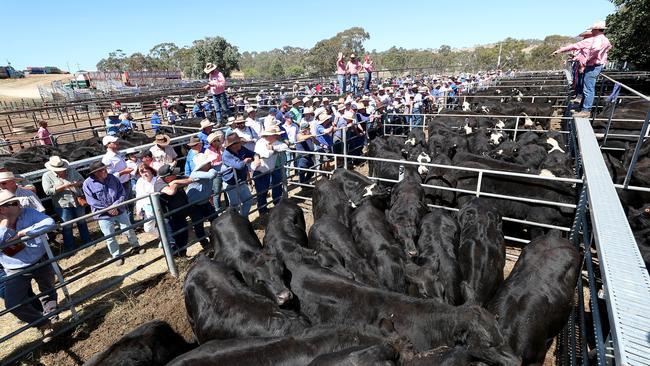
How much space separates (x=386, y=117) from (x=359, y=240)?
25.8ft

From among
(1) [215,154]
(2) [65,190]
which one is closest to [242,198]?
(1) [215,154]

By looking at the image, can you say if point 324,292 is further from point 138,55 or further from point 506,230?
point 138,55

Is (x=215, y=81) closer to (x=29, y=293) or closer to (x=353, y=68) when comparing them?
(x=353, y=68)

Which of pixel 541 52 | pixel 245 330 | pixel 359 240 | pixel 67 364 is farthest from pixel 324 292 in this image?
pixel 541 52

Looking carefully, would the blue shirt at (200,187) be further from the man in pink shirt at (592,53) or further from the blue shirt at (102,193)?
the man in pink shirt at (592,53)

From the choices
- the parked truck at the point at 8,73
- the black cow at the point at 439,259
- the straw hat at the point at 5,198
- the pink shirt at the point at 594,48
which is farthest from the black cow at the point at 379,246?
the parked truck at the point at 8,73

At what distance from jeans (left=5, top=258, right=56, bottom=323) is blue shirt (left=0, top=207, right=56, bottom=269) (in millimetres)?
107

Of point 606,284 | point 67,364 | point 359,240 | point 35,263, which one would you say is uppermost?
point 606,284

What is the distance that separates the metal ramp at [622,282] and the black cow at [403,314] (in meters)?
1.38

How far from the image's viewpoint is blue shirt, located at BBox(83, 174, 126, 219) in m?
5.54

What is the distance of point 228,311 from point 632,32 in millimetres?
26187

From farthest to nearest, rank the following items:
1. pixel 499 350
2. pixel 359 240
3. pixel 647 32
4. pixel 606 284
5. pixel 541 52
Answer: pixel 541 52, pixel 647 32, pixel 359 240, pixel 499 350, pixel 606 284

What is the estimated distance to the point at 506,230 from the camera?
618 centimetres

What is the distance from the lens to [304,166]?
8641 mm
